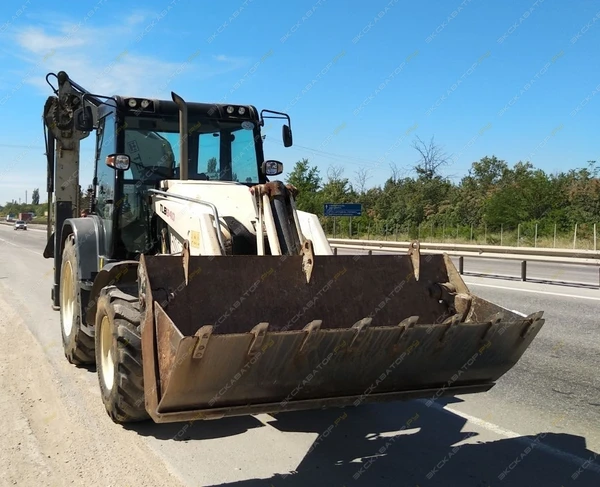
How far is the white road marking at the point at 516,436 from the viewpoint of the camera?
422 cm

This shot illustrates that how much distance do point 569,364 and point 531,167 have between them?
190ft

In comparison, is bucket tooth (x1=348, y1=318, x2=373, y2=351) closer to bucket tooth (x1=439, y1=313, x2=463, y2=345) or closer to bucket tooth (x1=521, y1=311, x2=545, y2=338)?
bucket tooth (x1=439, y1=313, x2=463, y2=345)

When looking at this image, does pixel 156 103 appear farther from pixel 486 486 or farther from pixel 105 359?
pixel 486 486

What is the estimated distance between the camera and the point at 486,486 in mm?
3895

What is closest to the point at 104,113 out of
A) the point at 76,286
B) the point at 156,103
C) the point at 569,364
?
the point at 156,103

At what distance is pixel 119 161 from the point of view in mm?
6191

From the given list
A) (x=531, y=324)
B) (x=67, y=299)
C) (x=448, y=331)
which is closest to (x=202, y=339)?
(x=448, y=331)

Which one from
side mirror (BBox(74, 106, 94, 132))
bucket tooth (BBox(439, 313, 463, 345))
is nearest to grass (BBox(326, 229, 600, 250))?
side mirror (BBox(74, 106, 94, 132))

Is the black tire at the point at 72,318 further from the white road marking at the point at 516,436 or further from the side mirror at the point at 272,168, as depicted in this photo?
the white road marking at the point at 516,436

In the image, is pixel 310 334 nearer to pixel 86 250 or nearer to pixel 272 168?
pixel 272 168

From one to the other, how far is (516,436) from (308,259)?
2.15 metres

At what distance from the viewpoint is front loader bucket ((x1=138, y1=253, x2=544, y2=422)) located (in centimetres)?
357

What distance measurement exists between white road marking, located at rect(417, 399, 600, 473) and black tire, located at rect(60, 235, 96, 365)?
3509 millimetres

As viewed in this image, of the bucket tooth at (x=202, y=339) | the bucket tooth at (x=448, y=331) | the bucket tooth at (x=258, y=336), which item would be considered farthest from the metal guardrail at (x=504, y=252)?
the bucket tooth at (x=202, y=339)
